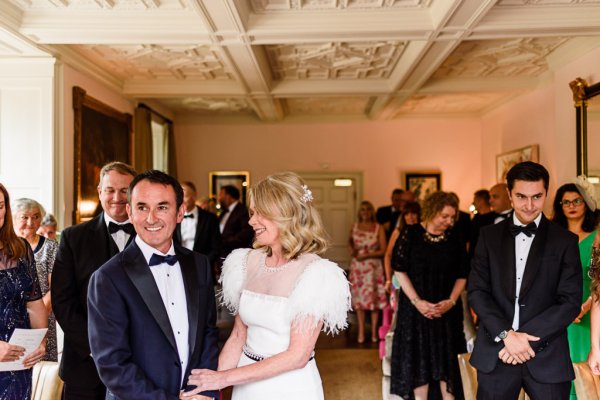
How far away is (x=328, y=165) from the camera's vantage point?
33.1 feet

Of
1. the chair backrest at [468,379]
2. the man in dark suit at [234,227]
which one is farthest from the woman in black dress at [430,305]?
the man in dark suit at [234,227]

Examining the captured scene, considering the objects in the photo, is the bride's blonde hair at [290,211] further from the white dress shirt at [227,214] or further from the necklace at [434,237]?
the white dress shirt at [227,214]

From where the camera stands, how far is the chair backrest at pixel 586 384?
7.20 feet

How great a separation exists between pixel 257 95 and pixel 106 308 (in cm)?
611

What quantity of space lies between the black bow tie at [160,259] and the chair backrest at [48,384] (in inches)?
36.2

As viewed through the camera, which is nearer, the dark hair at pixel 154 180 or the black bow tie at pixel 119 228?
the dark hair at pixel 154 180

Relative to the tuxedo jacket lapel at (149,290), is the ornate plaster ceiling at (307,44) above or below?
above

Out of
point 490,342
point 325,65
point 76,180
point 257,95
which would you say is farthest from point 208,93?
point 490,342

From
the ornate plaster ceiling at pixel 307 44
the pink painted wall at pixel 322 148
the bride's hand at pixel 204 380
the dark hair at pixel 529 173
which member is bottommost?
the bride's hand at pixel 204 380

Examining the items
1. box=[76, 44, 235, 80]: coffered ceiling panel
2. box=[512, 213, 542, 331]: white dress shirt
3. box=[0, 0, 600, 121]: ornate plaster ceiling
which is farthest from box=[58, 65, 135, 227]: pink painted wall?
box=[512, 213, 542, 331]: white dress shirt

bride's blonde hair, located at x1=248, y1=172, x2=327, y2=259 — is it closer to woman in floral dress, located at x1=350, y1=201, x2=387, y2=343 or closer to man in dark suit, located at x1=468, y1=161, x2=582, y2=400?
man in dark suit, located at x1=468, y1=161, x2=582, y2=400

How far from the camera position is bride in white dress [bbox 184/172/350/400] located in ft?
6.06

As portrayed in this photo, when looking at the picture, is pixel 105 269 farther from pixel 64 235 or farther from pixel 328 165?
pixel 328 165

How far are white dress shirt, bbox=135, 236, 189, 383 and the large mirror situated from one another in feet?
15.4
